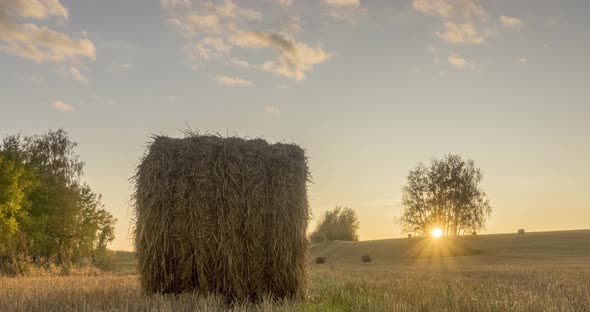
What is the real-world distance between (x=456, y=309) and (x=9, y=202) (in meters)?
28.0

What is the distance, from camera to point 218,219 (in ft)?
29.3

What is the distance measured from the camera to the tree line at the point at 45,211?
1167 inches

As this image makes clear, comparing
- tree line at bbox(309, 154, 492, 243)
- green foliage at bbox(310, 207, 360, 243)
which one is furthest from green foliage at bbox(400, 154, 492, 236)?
green foliage at bbox(310, 207, 360, 243)

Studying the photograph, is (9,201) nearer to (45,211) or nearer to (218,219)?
(45,211)

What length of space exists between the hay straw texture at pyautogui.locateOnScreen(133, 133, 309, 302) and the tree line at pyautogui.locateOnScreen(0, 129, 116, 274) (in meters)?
21.9

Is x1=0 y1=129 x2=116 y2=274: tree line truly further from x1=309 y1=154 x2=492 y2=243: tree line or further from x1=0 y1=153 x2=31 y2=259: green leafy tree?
x1=309 y1=154 x2=492 y2=243: tree line

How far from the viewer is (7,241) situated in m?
28.3

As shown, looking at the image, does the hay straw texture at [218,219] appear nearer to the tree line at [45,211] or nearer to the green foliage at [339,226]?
the tree line at [45,211]

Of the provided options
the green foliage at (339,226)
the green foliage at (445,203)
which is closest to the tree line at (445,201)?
the green foliage at (445,203)

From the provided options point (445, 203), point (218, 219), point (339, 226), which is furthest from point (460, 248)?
point (218, 219)

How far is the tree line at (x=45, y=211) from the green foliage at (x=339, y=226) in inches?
1688

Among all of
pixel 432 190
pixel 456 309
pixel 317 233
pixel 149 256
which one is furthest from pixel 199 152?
pixel 317 233

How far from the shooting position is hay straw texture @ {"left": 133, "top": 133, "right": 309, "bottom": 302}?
8.92m

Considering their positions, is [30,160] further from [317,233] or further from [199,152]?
[317,233]
